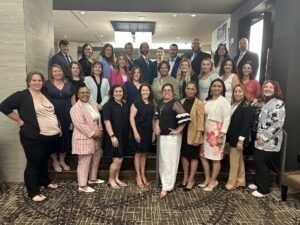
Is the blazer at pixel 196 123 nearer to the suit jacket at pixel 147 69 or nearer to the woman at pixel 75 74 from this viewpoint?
the suit jacket at pixel 147 69

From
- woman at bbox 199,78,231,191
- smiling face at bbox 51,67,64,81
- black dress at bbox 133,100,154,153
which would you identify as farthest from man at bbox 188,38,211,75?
smiling face at bbox 51,67,64,81

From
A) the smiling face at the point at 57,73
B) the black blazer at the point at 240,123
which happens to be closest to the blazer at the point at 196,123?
the black blazer at the point at 240,123

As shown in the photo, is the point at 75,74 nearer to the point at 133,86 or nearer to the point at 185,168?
the point at 133,86

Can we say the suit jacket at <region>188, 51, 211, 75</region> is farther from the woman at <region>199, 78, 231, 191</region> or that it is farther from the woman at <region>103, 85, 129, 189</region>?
the woman at <region>103, 85, 129, 189</region>

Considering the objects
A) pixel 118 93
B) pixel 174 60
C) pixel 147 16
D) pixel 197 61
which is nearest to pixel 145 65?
pixel 174 60

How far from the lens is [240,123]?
145 inches

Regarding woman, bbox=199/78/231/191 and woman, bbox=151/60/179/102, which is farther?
woman, bbox=151/60/179/102

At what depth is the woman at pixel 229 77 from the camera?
12.8 feet

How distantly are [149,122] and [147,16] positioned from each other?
18.8ft

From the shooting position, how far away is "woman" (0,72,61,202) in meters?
3.19

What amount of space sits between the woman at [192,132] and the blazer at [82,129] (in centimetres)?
114

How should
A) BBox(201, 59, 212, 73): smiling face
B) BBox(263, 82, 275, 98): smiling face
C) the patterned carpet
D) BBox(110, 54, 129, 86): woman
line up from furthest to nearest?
BBox(110, 54, 129, 86): woman
BBox(201, 59, 212, 73): smiling face
BBox(263, 82, 275, 98): smiling face
the patterned carpet

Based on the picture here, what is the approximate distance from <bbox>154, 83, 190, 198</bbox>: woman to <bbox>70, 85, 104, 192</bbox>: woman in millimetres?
760

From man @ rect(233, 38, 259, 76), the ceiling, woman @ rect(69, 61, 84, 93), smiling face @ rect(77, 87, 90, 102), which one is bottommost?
smiling face @ rect(77, 87, 90, 102)
